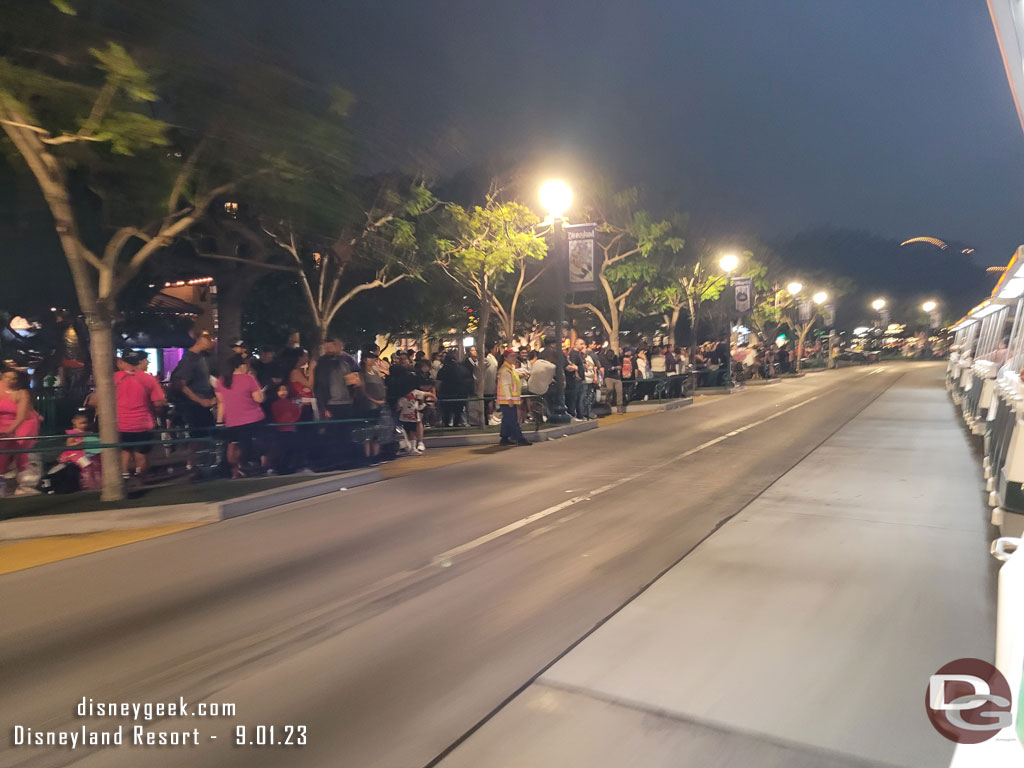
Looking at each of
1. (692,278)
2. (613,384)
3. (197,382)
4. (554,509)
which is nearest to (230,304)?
(197,382)

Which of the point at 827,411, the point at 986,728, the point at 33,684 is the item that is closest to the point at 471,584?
the point at 33,684

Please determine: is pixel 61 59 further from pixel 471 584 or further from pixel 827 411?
pixel 827 411

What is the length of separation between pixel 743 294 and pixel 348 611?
90.1 feet

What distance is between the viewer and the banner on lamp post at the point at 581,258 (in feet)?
54.4

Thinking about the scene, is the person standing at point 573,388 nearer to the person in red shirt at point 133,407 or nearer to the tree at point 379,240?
the tree at point 379,240

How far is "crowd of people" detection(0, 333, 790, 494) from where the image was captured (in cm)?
943

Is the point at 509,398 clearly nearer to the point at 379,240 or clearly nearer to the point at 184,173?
the point at 184,173

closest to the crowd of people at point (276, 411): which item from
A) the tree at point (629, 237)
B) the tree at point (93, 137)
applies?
the tree at point (93, 137)

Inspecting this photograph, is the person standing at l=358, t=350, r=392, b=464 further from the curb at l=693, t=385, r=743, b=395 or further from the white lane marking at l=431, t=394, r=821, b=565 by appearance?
the curb at l=693, t=385, r=743, b=395

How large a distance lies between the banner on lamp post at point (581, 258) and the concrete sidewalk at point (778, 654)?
9183 millimetres

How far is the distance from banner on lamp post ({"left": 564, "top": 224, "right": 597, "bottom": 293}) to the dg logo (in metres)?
12.8

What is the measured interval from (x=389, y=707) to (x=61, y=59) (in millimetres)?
8270

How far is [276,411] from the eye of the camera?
1088 centimetres

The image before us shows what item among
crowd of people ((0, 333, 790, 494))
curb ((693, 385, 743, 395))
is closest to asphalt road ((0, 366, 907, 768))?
crowd of people ((0, 333, 790, 494))
